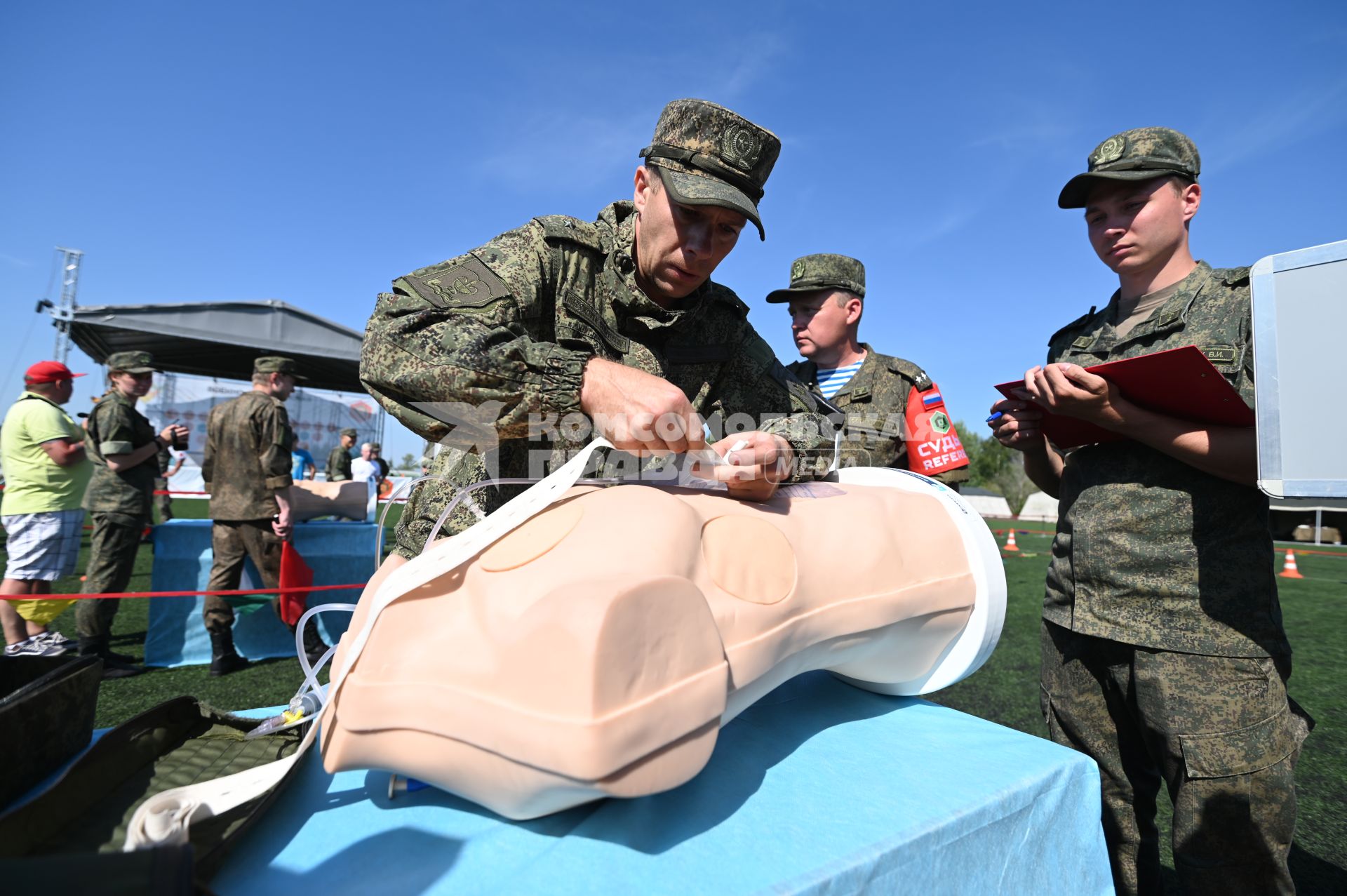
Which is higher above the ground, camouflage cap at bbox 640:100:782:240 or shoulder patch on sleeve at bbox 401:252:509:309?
camouflage cap at bbox 640:100:782:240

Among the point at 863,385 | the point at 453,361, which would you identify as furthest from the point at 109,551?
the point at 863,385

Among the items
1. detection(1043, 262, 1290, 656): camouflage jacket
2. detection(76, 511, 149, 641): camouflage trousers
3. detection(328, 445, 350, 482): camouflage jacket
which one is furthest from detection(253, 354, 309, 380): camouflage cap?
detection(328, 445, 350, 482): camouflage jacket

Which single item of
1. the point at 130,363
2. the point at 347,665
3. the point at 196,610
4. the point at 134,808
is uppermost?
the point at 130,363

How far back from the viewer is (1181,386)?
1.27 meters

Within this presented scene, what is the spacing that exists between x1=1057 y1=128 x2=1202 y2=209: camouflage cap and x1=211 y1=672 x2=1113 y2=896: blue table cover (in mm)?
1262

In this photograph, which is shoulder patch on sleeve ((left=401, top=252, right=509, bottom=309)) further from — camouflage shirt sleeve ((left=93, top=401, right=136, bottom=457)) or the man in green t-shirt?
camouflage shirt sleeve ((left=93, top=401, right=136, bottom=457))

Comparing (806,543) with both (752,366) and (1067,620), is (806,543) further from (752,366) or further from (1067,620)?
(1067,620)

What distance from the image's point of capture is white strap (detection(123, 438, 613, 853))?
2.19ft

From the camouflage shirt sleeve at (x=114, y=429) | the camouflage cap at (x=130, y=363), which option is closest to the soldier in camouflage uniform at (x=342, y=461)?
the camouflage cap at (x=130, y=363)

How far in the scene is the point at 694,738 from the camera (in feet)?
2.49

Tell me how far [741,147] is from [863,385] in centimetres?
181

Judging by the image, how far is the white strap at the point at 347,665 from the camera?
67 cm

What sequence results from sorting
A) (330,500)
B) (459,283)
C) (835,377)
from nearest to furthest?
(459,283), (835,377), (330,500)

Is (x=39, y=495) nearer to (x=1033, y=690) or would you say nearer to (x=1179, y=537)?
(x=1179, y=537)
